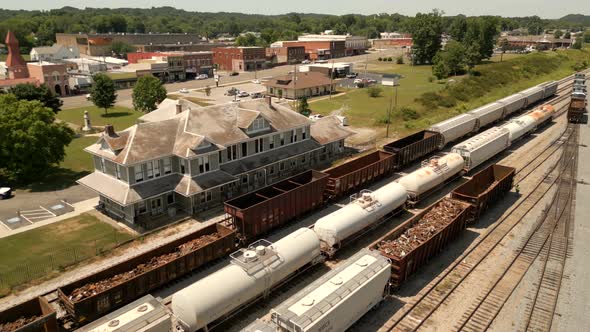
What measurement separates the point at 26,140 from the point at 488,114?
62.6 m

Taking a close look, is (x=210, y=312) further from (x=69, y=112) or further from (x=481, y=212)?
(x=69, y=112)

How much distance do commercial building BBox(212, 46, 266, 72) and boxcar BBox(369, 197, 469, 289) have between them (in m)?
122

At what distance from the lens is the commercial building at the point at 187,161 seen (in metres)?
36.4

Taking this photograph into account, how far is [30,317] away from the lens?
72.9ft

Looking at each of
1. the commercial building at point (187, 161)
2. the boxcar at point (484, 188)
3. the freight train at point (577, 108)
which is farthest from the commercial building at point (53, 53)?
the freight train at point (577, 108)

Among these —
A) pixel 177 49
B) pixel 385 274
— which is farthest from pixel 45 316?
pixel 177 49

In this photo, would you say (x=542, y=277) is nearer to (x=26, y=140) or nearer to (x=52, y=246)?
(x=52, y=246)

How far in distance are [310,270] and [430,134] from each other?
106 ft

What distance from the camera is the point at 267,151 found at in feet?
149

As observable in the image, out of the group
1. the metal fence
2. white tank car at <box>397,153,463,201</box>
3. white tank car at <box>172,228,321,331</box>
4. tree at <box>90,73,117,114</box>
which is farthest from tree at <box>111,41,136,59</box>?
white tank car at <box>172,228,321,331</box>

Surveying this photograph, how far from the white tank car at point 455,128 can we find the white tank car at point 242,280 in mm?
33490

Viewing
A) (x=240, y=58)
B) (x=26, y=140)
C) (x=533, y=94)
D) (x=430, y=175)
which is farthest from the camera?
(x=240, y=58)

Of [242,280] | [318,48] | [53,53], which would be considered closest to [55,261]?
[242,280]

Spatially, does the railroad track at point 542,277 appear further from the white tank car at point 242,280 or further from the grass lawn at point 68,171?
the grass lawn at point 68,171
